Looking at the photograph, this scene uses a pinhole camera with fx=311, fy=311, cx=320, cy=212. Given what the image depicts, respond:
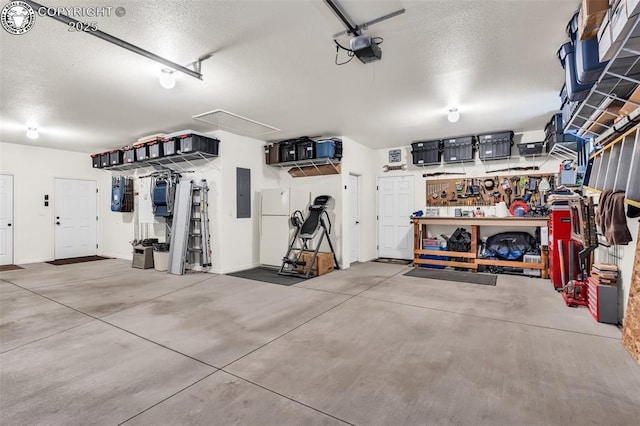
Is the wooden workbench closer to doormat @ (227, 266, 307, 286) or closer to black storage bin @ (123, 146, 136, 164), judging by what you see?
doormat @ (227, 266, 307, 286)

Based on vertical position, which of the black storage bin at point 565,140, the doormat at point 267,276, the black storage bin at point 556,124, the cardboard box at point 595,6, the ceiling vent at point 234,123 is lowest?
the doormat at point 267,276

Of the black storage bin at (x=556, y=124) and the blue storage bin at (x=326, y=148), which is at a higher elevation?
the black storage bin at (x=556, y=124)

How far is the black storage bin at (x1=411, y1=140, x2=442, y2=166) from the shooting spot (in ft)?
22.9

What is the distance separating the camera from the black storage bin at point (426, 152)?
6.98 metres

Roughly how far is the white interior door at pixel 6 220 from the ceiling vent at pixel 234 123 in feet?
18.0

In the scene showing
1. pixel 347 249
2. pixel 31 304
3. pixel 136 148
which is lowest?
pixel 31 304

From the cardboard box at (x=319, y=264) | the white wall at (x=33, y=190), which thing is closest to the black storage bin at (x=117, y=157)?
the white wall at (x=33, y=190)

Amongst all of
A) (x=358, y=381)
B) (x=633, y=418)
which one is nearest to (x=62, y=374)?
(x=358, y=381)

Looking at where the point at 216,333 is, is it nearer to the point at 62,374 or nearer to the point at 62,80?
the point at 62,374

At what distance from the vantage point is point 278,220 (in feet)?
22.3

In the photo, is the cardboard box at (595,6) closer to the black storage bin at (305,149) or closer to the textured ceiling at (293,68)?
the textured ceiling at (293,68)

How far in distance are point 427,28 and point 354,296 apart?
3422mm

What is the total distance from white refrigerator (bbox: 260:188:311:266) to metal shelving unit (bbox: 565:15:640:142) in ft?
15.2

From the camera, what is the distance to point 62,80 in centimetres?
382
